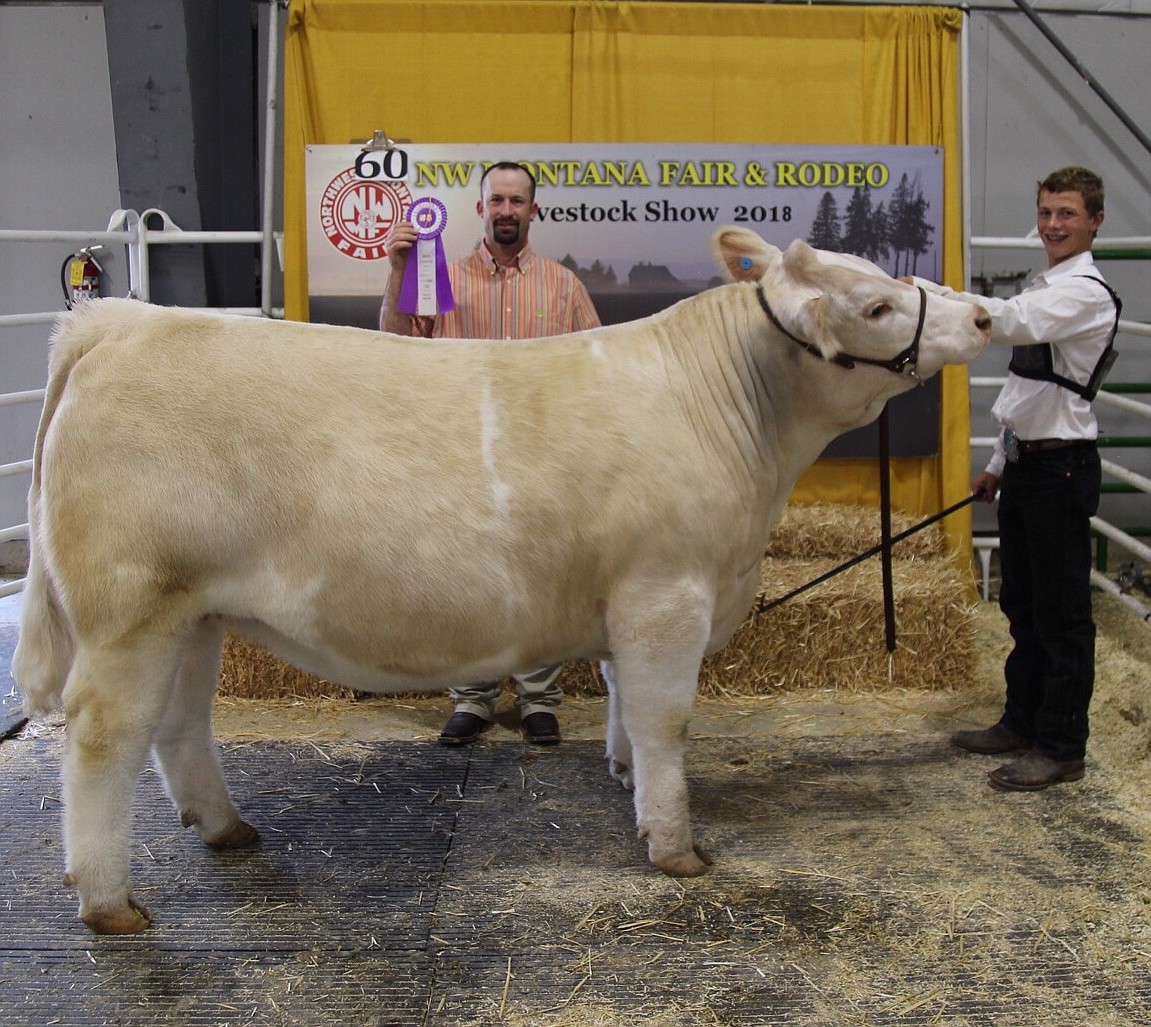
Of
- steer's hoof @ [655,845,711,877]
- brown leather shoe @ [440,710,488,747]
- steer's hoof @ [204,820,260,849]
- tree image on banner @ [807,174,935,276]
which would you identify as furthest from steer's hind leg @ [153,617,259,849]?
tree image on banner @ [807,174,935,276]

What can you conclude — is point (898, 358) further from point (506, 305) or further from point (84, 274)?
point (84, 274)

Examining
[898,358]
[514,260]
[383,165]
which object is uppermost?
[383,165]

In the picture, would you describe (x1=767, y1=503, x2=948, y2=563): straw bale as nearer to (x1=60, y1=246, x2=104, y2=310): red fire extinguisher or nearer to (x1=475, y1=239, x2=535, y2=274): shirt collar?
(x1=475, y1=239, x2=535, y2=274): shirt collar

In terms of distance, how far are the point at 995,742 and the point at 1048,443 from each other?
3.77ft

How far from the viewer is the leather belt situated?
326cm

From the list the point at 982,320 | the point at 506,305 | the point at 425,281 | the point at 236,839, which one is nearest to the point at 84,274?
the point at 425,281

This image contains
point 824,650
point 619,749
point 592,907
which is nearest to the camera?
point 592,907

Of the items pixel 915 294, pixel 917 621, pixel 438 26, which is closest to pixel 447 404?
pixel 915 294

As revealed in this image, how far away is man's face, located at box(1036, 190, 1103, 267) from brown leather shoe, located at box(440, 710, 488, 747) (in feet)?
8.74

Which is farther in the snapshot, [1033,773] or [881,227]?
[881,227]

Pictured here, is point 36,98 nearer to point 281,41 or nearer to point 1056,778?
point 281,41

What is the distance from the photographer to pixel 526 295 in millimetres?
3908

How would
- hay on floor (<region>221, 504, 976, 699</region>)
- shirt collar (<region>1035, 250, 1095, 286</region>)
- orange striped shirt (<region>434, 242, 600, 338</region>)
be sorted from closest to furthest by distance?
shirt collar (<region>1035, 250, 1095, 286</region>)
orange striped shirt (<region>434, 242, 600, 338</region>)
hay on floor (<region>221, 504, 976, 699</region>)

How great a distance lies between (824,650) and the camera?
4426mm
